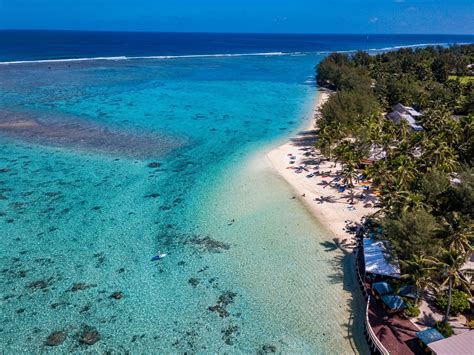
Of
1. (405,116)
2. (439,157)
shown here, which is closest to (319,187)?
(439,157)

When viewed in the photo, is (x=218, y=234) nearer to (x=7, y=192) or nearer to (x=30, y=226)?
(x=30, y=226)

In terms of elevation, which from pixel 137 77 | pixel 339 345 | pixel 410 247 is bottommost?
pixel 339 345

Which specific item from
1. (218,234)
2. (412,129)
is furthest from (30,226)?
(412,129)

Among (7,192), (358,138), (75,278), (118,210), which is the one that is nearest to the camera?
(75,278)

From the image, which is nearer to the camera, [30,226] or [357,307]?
[357,307]

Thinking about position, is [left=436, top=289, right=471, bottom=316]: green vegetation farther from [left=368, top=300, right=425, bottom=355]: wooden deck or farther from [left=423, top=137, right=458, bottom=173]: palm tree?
[left=423, top=137, right=458, bottom=173]: palm tree

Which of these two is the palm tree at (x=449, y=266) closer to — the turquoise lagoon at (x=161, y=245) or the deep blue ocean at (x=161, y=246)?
the deep blue ocean at (x=161, y=246)

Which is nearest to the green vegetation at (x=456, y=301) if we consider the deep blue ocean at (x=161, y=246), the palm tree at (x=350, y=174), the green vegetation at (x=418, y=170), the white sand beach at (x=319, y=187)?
the green vegetation at (x=418, y=170)
